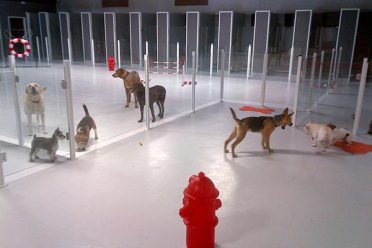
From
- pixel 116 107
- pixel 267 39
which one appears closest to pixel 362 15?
pixel 267 39

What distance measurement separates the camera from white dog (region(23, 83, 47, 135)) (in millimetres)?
4621

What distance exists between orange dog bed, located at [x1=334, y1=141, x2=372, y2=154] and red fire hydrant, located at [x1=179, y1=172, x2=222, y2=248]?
10.4ft

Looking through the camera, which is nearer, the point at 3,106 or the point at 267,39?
the point at 3,106

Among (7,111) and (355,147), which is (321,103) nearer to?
(355,147)

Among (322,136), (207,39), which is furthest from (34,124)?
(207,39)

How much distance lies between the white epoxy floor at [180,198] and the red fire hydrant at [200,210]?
0.26 metres

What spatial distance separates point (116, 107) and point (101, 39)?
32.4 feet

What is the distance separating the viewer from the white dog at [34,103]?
15.2ft

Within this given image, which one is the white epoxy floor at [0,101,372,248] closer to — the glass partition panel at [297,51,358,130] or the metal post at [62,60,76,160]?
the metal post at [62,60,76,160]

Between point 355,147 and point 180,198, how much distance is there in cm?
299

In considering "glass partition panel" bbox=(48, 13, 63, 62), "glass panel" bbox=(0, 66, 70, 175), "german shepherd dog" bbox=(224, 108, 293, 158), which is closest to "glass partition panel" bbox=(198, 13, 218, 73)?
"glass partition panel" bbox=(48, 13, 63, 62)

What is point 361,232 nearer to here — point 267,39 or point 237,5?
point 267,39

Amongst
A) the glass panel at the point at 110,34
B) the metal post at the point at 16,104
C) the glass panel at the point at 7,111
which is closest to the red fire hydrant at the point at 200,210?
the glass panel at the point at 7,111

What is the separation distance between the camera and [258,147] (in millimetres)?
4820
